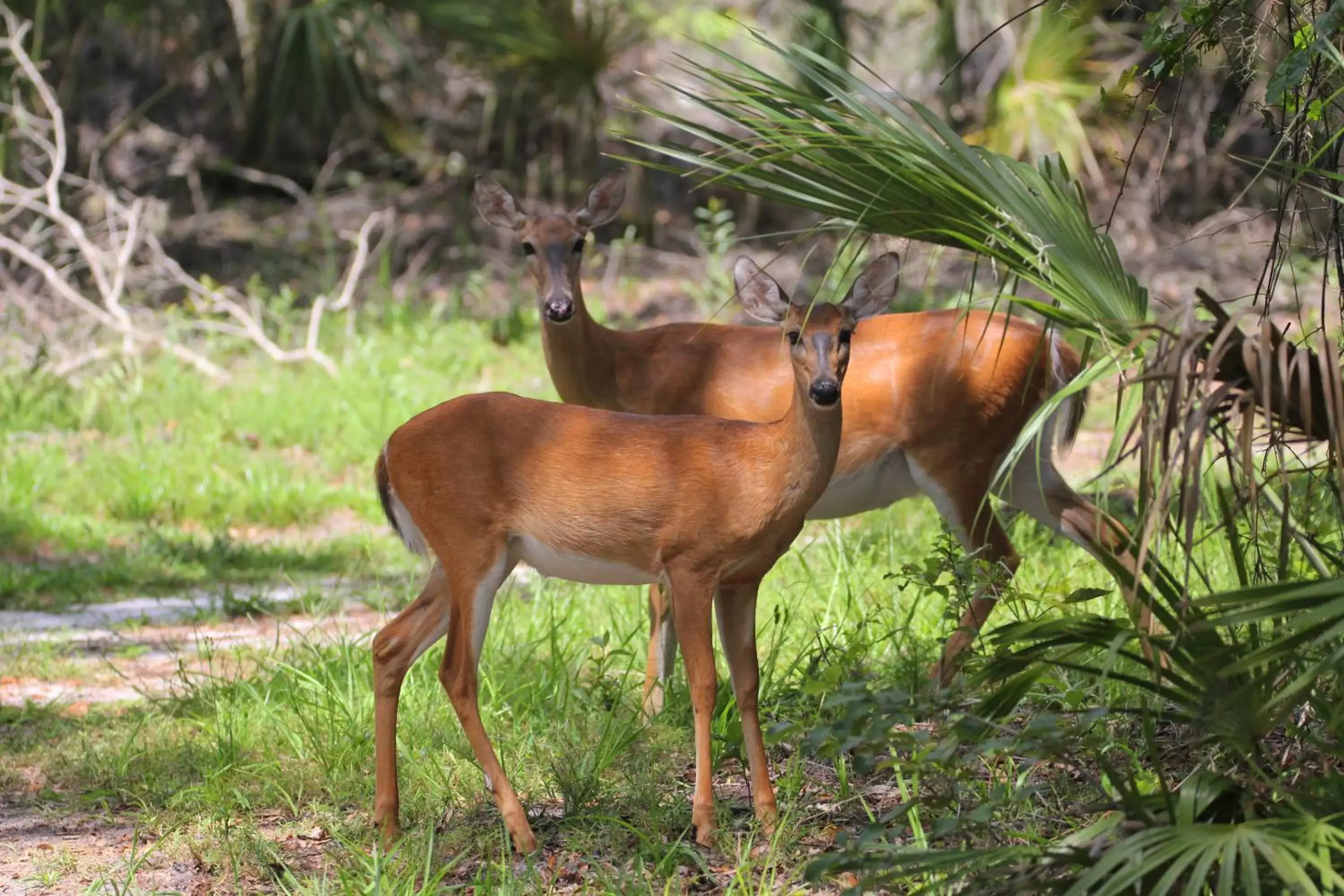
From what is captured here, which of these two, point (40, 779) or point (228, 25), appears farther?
point (228, 25)

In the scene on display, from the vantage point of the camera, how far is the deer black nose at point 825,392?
4199 mm

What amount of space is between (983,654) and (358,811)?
1.77 meters

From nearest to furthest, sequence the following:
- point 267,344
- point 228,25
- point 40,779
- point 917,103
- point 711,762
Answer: point 917,103 → point 711,762 → point 40,779 → point 267,344 → point 228,25

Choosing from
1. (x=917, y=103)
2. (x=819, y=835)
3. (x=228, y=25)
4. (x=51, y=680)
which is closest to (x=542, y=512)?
(x=819, y=835)

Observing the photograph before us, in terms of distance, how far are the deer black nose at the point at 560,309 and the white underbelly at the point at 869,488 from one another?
3.84 feet

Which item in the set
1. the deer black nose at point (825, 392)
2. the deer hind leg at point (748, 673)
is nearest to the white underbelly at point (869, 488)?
the deer hind leg at point (748, 673)

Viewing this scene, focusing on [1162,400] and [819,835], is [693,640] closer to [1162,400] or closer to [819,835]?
[819,835]

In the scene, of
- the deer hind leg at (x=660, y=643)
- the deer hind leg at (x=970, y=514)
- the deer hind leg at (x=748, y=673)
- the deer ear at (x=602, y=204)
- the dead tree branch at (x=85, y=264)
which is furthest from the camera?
the dead tree branch at (x=85, y=264)

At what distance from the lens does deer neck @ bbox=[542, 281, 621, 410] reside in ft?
20.4

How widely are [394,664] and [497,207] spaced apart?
9.73 ft

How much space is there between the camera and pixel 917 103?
3764 mm

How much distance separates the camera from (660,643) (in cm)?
548

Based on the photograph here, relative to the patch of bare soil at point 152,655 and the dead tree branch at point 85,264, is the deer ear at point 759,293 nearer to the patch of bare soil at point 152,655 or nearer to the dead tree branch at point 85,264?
the patch of bare soil at point 152,655

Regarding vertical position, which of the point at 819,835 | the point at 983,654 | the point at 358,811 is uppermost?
the point at 983,654
